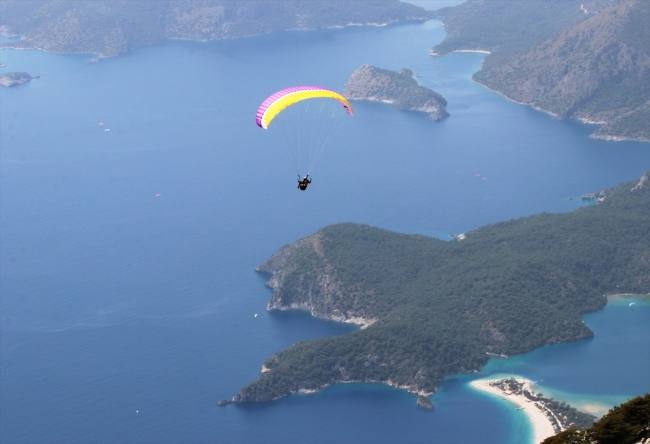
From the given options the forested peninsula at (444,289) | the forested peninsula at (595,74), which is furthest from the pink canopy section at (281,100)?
the forested peninsula at (595,74)

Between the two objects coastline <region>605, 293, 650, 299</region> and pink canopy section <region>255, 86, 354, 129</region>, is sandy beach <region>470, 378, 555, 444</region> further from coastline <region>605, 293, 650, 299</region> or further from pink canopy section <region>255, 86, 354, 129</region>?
pink canopy section <region>255, 86, 354, 129</region>

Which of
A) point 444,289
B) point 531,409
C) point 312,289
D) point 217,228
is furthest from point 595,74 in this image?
point 531,409

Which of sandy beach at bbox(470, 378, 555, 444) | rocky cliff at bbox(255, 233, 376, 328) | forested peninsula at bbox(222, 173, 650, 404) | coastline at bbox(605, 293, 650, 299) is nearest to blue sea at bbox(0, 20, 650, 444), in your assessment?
coastline at bbox(605, 293, 650, 299)

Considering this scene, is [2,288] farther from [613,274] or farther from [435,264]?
[613,274]

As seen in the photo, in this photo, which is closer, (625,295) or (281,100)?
(281,100)

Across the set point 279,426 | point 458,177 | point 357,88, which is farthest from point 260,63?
point 279,426

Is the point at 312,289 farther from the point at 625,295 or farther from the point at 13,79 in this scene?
the point at 13,79
